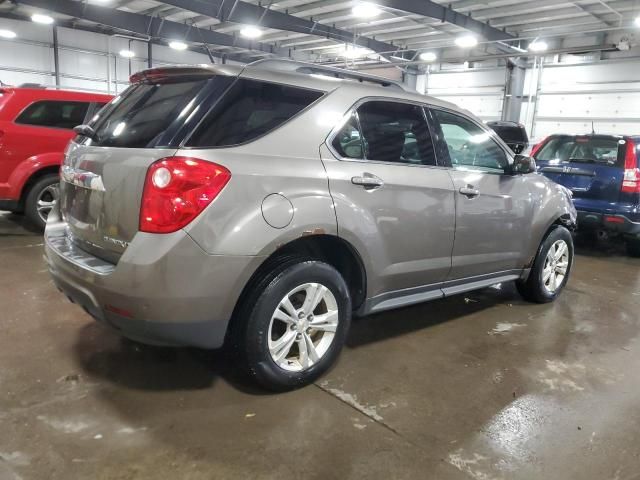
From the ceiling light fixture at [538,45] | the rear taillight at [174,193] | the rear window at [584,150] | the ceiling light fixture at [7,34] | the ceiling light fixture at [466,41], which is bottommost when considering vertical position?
the rear taillight at [174,193]

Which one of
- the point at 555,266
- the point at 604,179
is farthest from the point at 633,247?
the point at 555,266

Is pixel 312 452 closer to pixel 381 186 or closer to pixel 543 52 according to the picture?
pixel 381 186

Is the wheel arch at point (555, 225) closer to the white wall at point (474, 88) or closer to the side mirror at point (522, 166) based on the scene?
the side mirror at point (522, 166)

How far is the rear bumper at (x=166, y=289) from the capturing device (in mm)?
2092

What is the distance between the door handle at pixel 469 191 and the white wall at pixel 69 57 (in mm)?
14845

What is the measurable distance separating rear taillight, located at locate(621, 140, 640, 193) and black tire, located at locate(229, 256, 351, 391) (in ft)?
15.6

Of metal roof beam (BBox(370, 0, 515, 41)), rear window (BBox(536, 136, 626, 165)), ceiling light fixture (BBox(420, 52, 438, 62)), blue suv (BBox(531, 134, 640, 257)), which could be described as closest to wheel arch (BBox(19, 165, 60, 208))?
blue suv (BBox(531, 134, 640, 257))

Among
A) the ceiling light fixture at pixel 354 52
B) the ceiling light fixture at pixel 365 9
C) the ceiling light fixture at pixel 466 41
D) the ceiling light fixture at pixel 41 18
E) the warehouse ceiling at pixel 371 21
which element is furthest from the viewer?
the ceiling light fixture at pixel 354 52

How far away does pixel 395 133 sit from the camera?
9.80ft

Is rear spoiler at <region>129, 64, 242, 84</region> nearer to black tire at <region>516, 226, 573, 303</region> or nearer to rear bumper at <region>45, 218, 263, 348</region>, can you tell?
rear bumper at <region>45, 218, 263, 348</region>

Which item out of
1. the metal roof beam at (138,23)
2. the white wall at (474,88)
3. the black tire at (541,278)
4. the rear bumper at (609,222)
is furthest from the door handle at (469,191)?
the white wall at (474,88)

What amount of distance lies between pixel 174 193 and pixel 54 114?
4604mm

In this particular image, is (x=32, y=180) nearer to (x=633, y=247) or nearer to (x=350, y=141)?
(x=350, y=141)

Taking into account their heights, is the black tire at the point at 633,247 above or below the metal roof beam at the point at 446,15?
below
